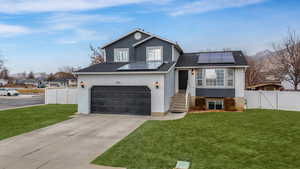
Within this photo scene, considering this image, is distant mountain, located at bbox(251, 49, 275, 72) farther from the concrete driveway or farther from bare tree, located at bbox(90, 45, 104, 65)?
the concrete driveway

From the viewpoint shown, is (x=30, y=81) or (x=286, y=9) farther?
(x=30, y=81)

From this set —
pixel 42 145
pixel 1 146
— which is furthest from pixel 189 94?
pixel 1 146

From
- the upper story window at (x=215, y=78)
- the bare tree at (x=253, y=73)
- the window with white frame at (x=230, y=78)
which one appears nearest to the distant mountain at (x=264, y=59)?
the bare tree at (x=253, y=73)

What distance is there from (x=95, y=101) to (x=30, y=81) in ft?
276

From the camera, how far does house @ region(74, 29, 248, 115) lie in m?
11.3

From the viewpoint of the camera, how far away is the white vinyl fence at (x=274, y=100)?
13.7 meters

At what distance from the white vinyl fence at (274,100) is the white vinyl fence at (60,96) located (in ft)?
59.7

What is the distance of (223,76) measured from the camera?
13.1 meters

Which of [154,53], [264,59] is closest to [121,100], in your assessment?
[154,53]

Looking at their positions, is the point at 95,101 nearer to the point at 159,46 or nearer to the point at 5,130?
the point at 5,130

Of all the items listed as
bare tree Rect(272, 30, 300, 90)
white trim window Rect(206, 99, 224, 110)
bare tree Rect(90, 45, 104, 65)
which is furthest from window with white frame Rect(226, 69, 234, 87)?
bare tree Rect(90, 45, 104, 65)

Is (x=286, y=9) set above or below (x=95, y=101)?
above

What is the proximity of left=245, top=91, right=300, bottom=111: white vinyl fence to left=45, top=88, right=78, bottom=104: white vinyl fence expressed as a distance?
1819 cm

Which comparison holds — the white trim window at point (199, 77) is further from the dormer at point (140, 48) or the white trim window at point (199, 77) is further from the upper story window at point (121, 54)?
the upper story window at point (121, 54)
